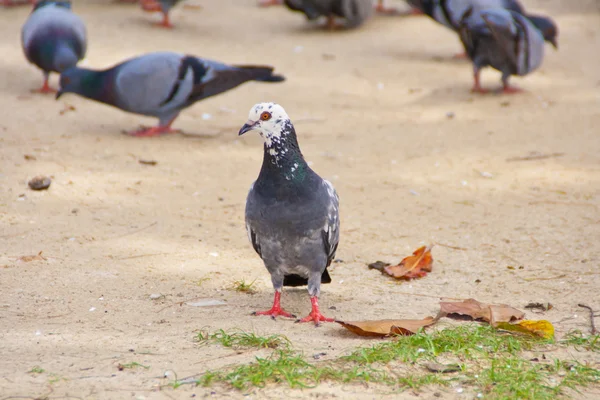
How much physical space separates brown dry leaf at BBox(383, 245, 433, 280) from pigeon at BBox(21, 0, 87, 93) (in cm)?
464

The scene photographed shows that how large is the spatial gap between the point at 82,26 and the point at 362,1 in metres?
4.19

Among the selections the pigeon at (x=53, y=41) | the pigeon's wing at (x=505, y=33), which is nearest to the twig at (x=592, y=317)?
the pigeon's wing at (x=505, y=33)

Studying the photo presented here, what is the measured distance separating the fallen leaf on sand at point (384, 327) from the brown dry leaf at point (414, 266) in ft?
3.16

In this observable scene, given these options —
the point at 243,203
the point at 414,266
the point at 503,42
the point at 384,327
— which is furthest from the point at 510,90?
the point at 384,327

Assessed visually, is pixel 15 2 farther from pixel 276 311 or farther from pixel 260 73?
pixel 276 311

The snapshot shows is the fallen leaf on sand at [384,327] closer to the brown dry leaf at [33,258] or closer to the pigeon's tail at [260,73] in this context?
the brown dry leaf at [33,258]

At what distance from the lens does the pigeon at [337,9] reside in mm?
10820

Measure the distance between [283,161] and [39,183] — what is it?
2.52 meters

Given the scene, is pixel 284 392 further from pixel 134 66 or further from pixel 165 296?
pixel 134 66

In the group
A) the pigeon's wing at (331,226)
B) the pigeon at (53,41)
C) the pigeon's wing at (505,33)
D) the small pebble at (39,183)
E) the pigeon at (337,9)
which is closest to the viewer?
the pigeon's wing at (331,226)

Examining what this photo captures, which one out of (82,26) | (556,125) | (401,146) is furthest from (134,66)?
(556,125)

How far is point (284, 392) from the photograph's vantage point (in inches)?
114

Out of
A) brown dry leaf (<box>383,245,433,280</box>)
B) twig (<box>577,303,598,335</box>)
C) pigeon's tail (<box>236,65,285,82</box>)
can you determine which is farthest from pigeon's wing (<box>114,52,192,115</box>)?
twig (<box>577,303,598,335</box>)

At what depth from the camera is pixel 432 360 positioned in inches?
126
